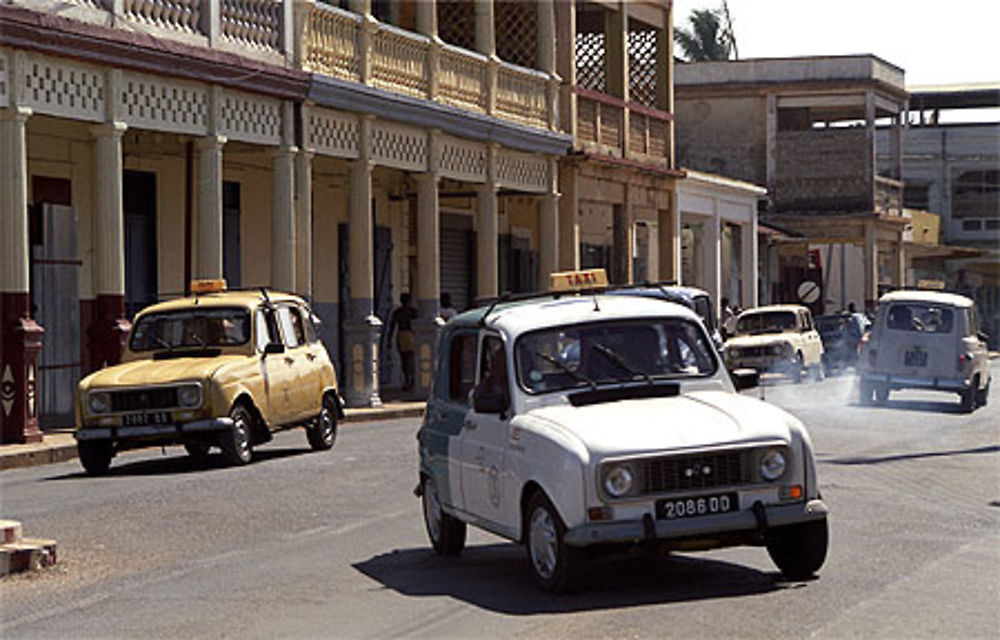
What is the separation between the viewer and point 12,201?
2288 cm

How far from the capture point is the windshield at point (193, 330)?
20953mm

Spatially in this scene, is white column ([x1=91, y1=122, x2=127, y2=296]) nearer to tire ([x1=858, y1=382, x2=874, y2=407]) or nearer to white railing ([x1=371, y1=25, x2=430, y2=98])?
white railing ([x1=371, y1=25, x2=430, y2=98])

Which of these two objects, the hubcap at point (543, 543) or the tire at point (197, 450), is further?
the tire at point (197, 450)

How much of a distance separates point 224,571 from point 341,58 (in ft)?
67.0

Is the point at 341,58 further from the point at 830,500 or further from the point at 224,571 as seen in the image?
the point at 224,571

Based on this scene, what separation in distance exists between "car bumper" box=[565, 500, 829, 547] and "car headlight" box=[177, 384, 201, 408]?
32.8 feet

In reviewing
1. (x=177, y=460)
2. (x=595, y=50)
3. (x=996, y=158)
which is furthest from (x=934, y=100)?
(x=177, y=460)

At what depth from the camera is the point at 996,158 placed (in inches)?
3078

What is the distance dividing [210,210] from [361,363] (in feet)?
17.1

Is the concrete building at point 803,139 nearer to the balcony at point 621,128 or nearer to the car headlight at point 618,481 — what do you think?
the balcony at point 621,128

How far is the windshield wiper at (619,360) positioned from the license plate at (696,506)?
130 cm

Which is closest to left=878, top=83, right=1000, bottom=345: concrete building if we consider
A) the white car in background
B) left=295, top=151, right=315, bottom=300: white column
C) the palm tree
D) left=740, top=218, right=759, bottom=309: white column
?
the palm tree

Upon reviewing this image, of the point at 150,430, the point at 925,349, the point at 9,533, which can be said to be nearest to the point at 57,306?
the point at 150,430

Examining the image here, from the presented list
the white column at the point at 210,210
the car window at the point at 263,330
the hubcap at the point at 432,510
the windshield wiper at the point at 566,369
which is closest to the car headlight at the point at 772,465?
the windshield wiper at the point at 566,369
